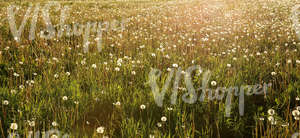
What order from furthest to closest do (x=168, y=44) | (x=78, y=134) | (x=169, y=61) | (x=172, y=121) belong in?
(x=168, y=44) < (x=169, y=61) < (x=172, y=121) < (x=78, y=134)

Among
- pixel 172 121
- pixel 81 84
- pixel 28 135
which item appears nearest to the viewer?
pixel 28 135

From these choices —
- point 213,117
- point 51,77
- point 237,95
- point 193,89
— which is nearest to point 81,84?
point 51,77

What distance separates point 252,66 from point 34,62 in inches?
153

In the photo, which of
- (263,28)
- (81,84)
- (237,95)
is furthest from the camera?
(263,28)

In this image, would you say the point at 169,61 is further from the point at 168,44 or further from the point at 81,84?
the point at 81,84

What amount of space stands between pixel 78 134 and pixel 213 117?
1546 millimetres

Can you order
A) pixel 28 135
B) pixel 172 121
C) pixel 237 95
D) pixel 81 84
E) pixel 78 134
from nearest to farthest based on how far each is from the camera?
1. pixel 28 135
2. pixel 78 134
3. pixel 172 121
4. pixel 237 95
5. pixel 81 84

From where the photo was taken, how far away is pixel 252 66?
4309 millimetres

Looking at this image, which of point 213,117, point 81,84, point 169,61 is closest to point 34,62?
point 81,84

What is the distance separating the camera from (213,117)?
2.92 metres

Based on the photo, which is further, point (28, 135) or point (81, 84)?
point (81, 84)

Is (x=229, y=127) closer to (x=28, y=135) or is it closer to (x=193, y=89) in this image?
(x=193, y=89)

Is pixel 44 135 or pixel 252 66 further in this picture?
pixel 252 66

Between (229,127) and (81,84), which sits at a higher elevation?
(81,84)
